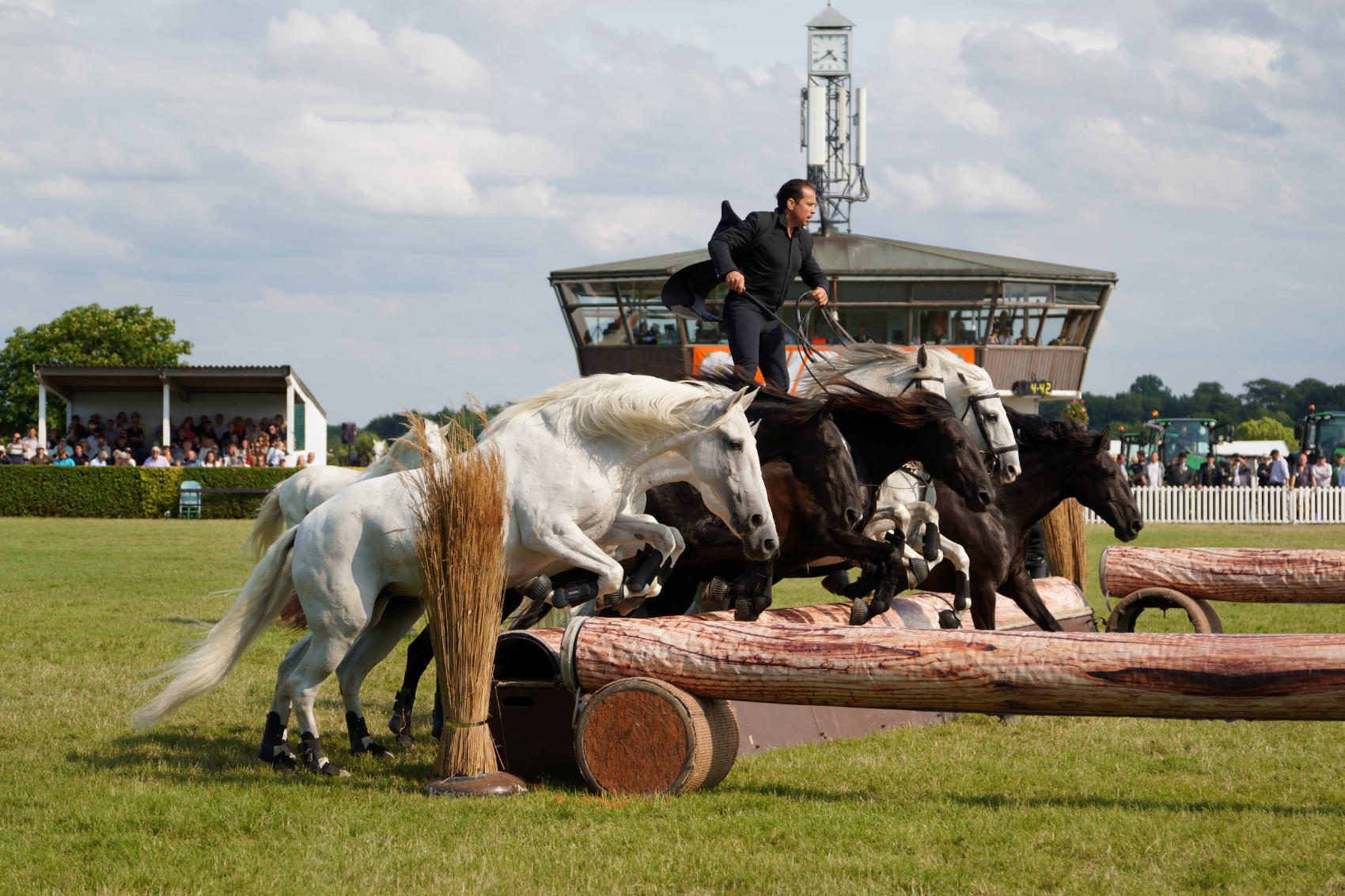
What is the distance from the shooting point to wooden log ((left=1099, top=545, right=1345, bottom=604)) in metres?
9.36

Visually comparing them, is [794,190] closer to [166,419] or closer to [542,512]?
[542,512]

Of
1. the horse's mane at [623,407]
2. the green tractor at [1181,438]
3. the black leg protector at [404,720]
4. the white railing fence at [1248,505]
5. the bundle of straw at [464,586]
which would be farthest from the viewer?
the green tractor at [1181,438]

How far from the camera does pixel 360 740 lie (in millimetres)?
6445

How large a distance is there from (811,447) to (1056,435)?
246 centimetres

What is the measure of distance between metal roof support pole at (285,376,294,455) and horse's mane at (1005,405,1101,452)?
2686cm

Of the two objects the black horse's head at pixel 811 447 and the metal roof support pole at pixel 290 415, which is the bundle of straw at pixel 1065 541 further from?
the metal roof support pole at pixel 290 415

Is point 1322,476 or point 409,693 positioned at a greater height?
point 1322,476

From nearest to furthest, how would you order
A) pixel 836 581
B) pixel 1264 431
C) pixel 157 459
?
pixel 836 581 → pixel 157 459 → pixel 1264 431

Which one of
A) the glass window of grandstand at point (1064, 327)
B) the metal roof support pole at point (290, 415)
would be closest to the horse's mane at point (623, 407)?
the metal roof support pole at point (290, 415)

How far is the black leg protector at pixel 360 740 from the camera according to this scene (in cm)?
644

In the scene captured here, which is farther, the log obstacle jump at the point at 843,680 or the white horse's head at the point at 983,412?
the white horse's head at the point at 983,412

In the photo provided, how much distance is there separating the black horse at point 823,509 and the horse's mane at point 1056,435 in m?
1.06

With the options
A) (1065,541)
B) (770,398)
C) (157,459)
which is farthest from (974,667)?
(157,459)

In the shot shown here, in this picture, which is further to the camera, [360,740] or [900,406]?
[900,406]
